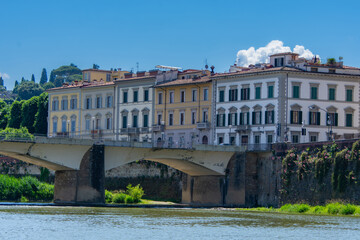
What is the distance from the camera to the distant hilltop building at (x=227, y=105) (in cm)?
8344

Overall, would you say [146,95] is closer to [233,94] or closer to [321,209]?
[233,94]

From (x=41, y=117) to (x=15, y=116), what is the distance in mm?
9044

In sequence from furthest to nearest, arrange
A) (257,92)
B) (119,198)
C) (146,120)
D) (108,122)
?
(108,122)
(146,120)
(257,92)
(119,198)

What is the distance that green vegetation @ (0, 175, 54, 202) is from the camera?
7638cm

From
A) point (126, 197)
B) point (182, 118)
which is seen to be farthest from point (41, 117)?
point (126, 197)

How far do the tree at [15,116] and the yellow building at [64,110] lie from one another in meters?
17.9

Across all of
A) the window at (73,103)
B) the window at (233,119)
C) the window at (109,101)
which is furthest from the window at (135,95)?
the window at (233,119)

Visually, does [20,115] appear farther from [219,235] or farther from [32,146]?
[219,235]

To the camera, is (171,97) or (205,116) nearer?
(205,116)

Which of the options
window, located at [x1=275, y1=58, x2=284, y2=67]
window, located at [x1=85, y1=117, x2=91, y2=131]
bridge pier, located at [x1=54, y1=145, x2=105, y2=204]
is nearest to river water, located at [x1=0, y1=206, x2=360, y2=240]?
bridge pier, located at [x1=54, y1=145, x2=105, y2=204]

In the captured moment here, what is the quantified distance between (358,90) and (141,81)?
2325 centimetres

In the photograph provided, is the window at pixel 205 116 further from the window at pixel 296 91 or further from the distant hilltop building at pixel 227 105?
the window at pixel 296 91

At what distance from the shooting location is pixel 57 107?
107125 millimetres

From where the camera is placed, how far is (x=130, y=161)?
7412 cm
